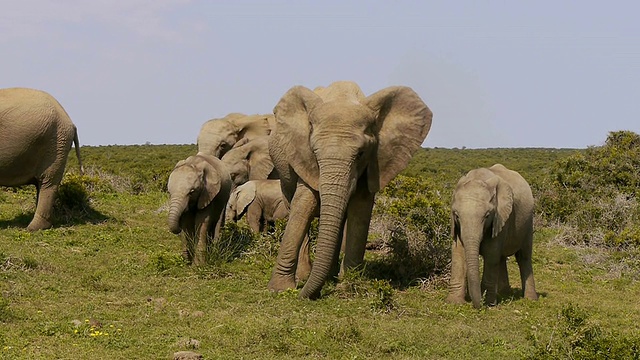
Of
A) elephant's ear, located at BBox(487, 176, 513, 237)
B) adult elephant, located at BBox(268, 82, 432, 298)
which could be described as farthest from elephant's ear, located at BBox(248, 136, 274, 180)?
elephant's ear, located at BBox(487, 176, 513, 237)

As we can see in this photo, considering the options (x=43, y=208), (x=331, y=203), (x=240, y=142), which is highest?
(x=240, y=142)

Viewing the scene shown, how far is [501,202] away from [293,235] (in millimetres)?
2694

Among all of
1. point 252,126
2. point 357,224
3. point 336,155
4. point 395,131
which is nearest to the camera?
point 336,155

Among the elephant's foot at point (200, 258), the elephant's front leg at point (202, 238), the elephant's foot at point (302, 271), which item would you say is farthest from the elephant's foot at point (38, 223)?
the elephant's foot at point (302, 271)

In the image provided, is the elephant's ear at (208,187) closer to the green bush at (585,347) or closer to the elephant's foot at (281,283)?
the elephant's foot at (281,283)

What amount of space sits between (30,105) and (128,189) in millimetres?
8063

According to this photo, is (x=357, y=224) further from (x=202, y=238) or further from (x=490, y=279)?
(x=202, y=238)

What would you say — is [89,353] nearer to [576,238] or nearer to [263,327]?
[263,327]

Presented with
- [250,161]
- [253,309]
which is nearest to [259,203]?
[250,161]

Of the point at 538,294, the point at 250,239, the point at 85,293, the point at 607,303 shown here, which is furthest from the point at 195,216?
the point at 607,303

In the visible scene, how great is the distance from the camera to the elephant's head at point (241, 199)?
17.0m

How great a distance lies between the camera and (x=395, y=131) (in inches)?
424

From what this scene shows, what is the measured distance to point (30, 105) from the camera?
14883 mm

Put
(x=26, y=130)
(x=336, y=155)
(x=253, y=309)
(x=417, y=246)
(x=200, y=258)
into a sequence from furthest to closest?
(x=26, y=130) < (x=417, y=246) < (x=200, y=258) < (x=253, y=309) < (x=336, y=155)
